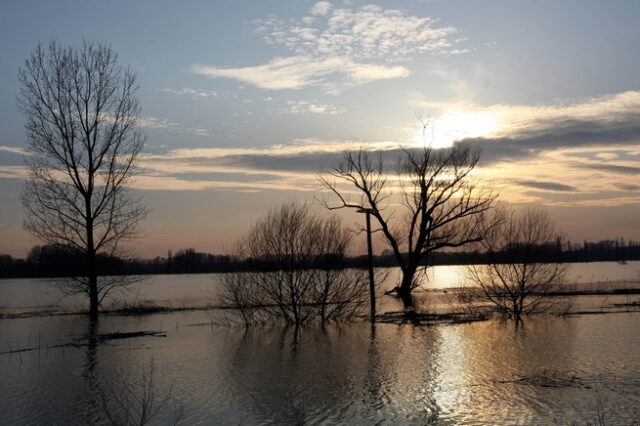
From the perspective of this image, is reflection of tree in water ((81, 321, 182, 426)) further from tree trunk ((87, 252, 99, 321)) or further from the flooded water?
tree trunk ((87, 252, 99, 321))

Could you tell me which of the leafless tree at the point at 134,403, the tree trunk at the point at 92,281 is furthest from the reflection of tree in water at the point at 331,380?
the tree trunk at the point at 92,281

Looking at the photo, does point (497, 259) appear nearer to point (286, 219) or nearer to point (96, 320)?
point (286, 219)

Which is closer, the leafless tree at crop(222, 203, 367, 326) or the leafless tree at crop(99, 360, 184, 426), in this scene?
the leafless tree at crop(99, 360, 184, 426)

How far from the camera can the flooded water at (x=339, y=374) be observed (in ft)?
39.4

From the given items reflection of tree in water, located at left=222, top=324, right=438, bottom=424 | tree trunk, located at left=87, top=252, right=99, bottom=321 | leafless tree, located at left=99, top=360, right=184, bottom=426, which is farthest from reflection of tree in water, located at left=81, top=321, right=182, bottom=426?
tree trunk, located at left=87, top=252, right=99, bottom=321

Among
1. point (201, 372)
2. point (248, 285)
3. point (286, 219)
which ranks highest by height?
point (286, 219)

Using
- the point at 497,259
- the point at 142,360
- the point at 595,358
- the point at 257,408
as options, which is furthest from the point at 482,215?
the point at 257,408

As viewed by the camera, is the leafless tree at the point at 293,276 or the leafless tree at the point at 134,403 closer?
the leafless tree at the point at 134,403

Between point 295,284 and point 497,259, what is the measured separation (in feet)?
30.6

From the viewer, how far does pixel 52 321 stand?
3156 centimetres

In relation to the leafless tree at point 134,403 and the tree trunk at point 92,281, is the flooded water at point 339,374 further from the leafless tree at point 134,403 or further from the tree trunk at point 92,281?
the tree trunk at point 92,281

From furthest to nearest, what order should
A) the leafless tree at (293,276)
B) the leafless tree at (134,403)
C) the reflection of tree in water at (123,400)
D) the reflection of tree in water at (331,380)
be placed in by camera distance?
the leafless tree at (293,276), the reflection of tree in water at (331,380), the reflection of tree in water at (123,400), the leafless tree at (134,403)

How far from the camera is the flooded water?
1202cm

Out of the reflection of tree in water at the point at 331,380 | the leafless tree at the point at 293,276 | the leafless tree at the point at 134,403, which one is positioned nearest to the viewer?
the leafless tree at the point at 134,403
